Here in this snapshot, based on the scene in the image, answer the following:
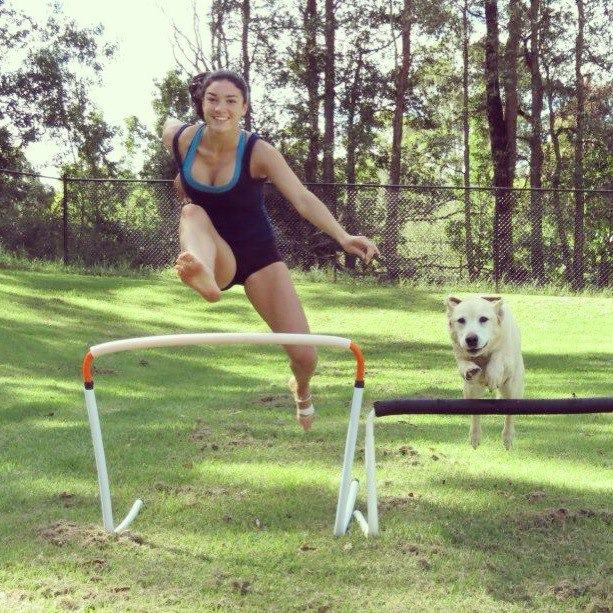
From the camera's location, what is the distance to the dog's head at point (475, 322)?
16.9 ft

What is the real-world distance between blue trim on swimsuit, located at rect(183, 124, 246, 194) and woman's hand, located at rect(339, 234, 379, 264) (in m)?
0.71

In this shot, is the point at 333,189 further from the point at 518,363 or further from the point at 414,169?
the point at 518,363

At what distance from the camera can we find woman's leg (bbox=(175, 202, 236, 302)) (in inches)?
184

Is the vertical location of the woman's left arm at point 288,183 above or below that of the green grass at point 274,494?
above

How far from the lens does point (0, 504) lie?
574cm

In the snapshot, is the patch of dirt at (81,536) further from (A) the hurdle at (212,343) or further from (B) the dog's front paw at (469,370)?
(B) the dog's front paw at (469,370)

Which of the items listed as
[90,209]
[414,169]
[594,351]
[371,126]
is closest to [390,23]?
[371,126]

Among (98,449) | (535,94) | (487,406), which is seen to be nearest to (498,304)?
(487,406)

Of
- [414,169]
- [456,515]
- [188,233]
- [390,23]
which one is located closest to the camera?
→ [188,233]

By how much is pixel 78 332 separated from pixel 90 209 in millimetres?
7593

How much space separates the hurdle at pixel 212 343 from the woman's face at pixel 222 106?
4.11 ft

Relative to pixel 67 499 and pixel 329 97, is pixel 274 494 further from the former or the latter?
pixel 329 97

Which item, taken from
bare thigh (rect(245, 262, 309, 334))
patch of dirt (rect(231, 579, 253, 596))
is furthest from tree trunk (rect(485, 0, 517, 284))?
patch of dirt (rect(231, 579, 253, 596))

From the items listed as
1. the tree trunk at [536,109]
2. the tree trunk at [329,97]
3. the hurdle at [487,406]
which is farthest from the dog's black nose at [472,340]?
the tree trunk at [329,97]
